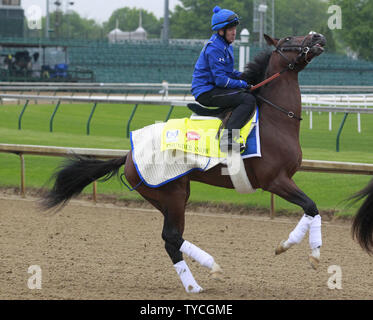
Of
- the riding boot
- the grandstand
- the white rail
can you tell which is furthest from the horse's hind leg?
the grandstand

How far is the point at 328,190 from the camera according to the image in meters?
10.1

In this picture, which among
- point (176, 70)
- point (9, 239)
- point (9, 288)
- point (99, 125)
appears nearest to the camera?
point (9, 288)

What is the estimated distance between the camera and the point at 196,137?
5.82 metres

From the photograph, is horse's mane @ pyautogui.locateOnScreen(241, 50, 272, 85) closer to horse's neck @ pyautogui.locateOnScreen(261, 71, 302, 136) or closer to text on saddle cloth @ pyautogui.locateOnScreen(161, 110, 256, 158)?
horse's neck @ pyautogui.locateOnScreen(261, 71, 302, 136)

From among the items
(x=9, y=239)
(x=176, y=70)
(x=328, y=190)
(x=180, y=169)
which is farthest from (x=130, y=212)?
(x=176, y=70)

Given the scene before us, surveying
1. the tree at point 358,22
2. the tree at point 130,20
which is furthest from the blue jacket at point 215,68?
the tree at point 130,20

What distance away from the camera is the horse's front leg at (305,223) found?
5438mm

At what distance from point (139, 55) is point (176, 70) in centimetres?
296

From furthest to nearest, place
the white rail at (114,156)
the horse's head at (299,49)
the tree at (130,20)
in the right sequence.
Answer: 1. the tree at (130,20)
2. the white rail at (114,156)
3. the horse's head at (299,49)

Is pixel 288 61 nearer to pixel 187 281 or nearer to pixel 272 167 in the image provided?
pixel 272 167

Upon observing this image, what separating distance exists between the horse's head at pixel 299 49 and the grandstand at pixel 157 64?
1152 inches

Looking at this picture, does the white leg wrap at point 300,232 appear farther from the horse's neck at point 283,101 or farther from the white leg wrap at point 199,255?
the horse's neck at point 283,101
